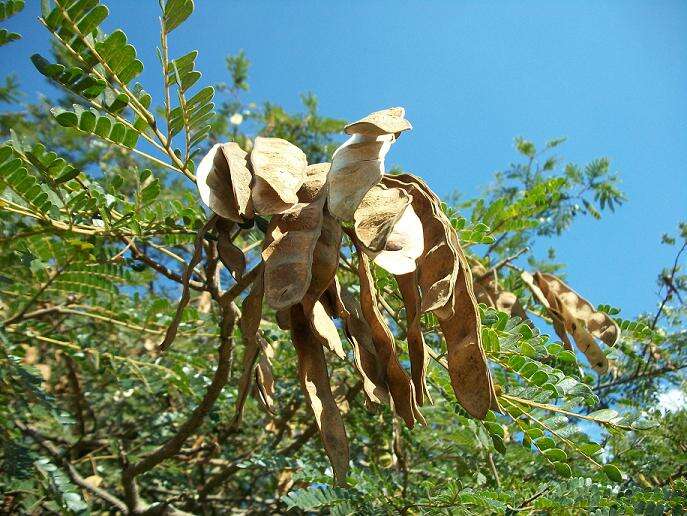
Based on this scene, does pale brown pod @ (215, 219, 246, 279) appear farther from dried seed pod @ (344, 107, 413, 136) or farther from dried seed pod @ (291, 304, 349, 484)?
dried seed pod @ (344, 107, 413, 136)

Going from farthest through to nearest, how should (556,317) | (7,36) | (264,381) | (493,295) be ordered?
(493,295)
(556,317)
(7,36)
(264,381)

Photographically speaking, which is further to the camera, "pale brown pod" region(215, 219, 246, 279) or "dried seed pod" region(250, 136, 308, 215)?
"pale brown pod" region(215, 219, 246, 279)

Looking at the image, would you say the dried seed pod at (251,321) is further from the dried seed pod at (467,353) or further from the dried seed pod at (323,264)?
the dried seed pod at (467,353)

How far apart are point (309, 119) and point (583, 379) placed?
296 cm

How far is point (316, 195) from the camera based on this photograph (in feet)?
2.87

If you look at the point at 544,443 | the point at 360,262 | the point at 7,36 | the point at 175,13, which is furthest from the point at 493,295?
the point at 7,36

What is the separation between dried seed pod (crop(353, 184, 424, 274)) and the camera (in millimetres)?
741

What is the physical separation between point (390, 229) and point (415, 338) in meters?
0.19

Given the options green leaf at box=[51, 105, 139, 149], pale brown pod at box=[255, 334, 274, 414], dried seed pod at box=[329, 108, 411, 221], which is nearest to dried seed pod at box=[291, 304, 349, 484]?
pale brown pod at box=[255, 334, 274, 414]

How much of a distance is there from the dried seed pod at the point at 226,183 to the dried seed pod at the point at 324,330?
18 cm

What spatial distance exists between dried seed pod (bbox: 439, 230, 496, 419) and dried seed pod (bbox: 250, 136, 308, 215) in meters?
0.27

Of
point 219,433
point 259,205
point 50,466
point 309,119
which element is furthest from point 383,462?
point 309,119

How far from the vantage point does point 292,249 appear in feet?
2.57

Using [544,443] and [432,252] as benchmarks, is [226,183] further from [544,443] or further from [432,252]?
[544,443]
